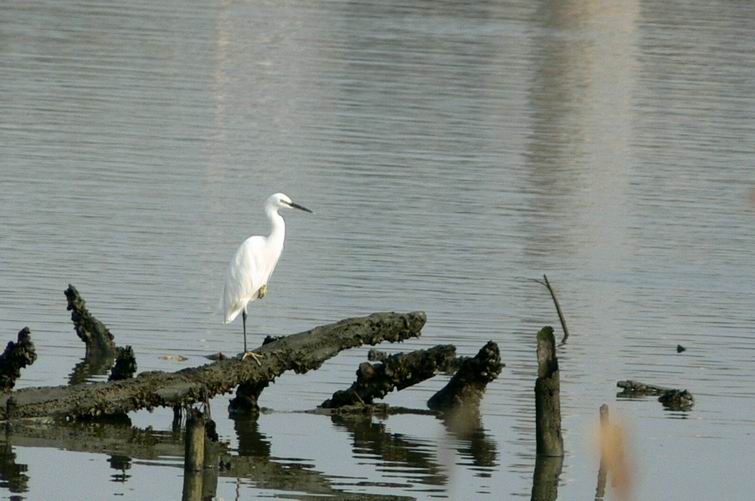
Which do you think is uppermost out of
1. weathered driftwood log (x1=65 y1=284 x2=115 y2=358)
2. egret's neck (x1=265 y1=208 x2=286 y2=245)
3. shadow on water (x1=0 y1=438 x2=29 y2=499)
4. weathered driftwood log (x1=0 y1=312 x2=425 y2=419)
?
egret's neck (x1=265 y1=208 x2=286 y2=245)

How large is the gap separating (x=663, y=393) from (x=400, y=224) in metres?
12.7

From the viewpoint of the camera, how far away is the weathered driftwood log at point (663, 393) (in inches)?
795

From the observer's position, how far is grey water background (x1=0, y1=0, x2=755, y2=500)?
18125 millimetres

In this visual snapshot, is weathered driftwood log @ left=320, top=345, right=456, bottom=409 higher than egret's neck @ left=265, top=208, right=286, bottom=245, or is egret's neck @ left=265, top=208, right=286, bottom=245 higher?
egret's neck @ left=265, top=208, right=286, bottom=245

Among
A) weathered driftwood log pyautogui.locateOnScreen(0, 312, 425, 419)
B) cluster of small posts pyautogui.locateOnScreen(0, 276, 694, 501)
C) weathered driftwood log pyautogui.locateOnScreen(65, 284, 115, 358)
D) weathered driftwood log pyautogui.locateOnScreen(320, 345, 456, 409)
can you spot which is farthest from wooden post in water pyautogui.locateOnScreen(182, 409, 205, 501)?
weathered driftwood log pyautogui.locateOnScreen(65, 284, 115, 358)

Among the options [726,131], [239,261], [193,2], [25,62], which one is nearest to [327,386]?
[239,261]

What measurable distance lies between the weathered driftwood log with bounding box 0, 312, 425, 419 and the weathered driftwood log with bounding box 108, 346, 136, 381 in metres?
0.83

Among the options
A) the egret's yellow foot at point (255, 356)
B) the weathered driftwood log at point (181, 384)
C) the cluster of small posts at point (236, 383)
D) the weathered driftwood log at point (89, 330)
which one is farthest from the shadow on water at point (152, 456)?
the weathered driftwood log at point (89, 330)

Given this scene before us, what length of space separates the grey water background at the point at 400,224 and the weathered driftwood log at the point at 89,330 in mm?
532

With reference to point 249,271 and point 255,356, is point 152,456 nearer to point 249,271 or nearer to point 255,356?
point 255,356

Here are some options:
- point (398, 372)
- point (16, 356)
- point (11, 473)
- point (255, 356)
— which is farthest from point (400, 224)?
point (11, 473)

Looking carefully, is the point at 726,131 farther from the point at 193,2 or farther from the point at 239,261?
the point at 193,2

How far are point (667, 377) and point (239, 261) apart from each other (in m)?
6.00

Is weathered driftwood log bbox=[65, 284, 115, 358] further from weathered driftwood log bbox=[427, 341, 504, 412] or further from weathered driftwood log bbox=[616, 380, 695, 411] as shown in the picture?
weathered driftwood log bbox=[616, 380, 695, 411]
